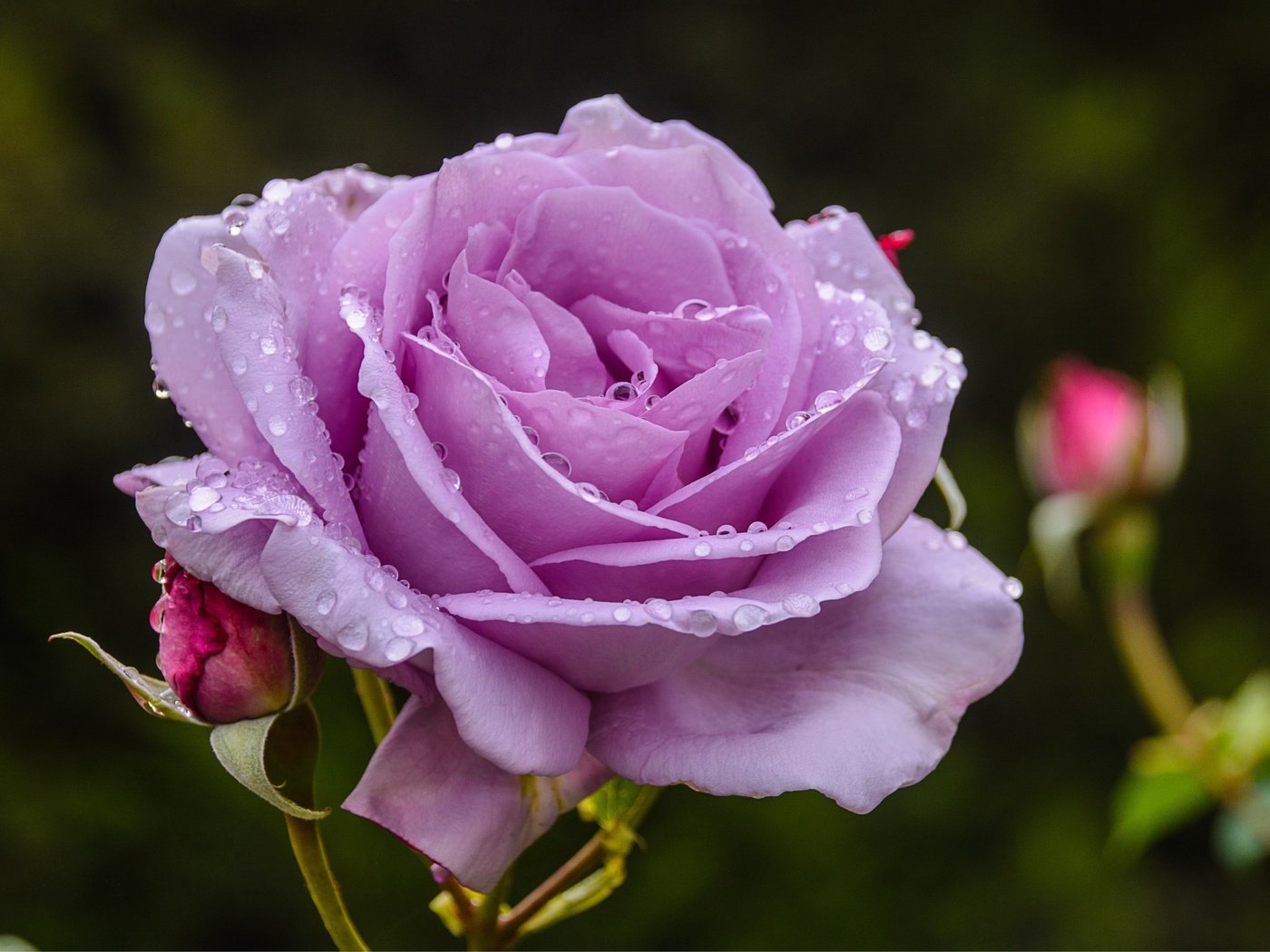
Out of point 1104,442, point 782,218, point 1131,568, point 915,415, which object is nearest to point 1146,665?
point 1131,568

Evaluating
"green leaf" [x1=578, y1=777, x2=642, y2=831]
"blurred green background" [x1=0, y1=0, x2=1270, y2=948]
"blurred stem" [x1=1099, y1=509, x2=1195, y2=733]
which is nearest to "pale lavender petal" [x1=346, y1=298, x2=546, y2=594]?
"green leaf" [x1=578, y1=777, x2=642, y2=831]

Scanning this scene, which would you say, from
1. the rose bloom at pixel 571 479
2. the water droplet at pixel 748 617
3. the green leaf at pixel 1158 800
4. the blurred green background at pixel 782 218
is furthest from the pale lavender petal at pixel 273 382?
the green leaf at pixel 1158 800

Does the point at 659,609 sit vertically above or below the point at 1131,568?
above

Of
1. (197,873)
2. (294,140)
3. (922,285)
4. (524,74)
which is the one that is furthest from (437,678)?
(922,285)

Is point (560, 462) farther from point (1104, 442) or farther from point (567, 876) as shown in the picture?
point (1104, 442)

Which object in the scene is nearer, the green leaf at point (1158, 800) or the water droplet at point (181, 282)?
the water droplet at point (181, 282)

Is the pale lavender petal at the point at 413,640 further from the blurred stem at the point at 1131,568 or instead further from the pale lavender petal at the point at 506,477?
the blurred stem at the point at 1131,568
